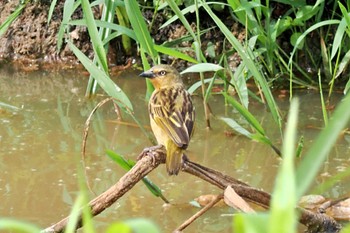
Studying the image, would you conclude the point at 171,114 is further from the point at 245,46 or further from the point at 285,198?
the point at 285,198

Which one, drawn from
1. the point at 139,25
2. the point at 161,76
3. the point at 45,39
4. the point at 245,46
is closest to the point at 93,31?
the point at 139,25

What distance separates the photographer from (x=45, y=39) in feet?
25.7

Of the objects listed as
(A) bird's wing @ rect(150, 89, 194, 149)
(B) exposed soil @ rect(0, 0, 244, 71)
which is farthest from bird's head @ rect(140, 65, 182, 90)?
(B) exposed soil @ rect(0, 0, 244, 71)

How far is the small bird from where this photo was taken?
160 inches

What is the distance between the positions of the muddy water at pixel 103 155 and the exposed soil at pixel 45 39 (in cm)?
53

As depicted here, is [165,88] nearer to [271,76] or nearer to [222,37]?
[271,76]

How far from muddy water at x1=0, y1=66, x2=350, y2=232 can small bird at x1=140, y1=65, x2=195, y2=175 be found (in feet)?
1.53

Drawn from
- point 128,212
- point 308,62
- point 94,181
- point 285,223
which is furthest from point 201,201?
point 285,223

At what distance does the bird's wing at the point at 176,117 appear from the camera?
4.21 metres

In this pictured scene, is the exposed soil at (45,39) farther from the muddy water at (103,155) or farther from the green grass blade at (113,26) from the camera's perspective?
the green grass blade at (113,26)

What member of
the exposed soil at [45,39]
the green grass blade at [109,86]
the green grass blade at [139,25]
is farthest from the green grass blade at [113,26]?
Answer: the exposed soil at [45,39]

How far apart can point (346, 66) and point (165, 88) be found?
6.87 feet

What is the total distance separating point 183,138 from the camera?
4.16 metres

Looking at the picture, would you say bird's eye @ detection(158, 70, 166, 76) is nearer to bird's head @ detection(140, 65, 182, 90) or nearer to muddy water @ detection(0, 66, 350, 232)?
bird's head @ detection(140, 65, 182, 90)
